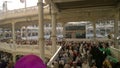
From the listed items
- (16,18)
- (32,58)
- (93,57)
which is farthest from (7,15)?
(32,58)

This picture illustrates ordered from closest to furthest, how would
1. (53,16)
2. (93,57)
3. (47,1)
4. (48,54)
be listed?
(93,57)
(47,1)
(53,16)
(48,54)

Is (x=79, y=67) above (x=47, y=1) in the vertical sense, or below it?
below

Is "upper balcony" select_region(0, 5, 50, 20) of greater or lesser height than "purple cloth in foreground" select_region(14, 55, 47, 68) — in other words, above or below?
above

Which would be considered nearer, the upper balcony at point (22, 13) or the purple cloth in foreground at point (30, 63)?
the purple cloth in foreground at point (30, 63)

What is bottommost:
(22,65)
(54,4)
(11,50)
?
(11,50)

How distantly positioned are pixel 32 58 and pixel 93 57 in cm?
1186

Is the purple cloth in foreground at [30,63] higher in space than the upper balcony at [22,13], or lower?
lower

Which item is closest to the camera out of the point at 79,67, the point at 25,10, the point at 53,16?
the point at 79,67

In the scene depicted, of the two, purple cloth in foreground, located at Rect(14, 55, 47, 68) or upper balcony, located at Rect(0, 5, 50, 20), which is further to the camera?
upper balcony, located at Rect(0, 5, 50, 20)

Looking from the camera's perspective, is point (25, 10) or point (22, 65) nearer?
point (22, 65)

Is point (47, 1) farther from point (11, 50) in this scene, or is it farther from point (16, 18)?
point (16, 18)

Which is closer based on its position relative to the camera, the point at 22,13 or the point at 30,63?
the point at 30,63

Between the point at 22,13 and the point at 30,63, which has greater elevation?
the point at 22,13

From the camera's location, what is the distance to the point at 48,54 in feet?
94.3
